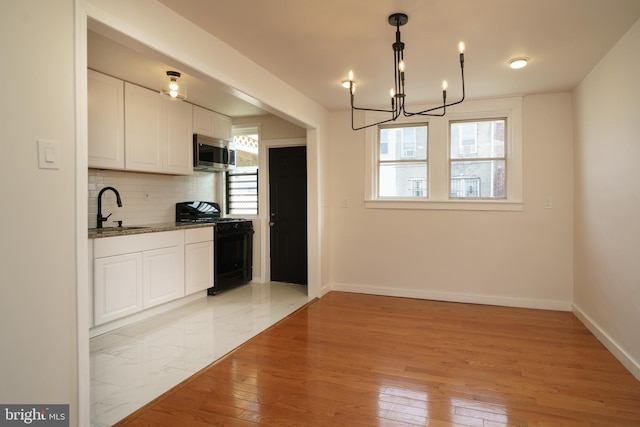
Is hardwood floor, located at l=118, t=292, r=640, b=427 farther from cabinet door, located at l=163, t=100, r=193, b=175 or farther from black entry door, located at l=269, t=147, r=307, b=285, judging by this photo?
cabinet door, located at l=163, t=100, r=193, b=175

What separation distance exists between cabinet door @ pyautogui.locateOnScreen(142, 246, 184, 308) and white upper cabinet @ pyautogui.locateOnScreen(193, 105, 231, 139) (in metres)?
1.63

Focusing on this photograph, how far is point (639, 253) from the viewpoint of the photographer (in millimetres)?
2533

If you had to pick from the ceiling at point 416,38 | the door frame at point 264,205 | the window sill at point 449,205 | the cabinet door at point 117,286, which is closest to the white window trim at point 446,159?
the window sill at point 449,205

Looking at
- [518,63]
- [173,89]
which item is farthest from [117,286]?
[518,63]

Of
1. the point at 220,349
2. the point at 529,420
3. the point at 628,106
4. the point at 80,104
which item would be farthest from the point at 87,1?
the point at 628,106

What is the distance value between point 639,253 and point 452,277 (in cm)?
214

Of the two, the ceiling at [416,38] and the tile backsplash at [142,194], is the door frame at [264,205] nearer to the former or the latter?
the tile backsplash at [142,194]

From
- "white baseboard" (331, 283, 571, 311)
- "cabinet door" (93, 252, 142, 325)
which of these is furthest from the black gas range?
"white baseboard" (331, 283, 571, 311)

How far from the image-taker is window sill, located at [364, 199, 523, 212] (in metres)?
4.29

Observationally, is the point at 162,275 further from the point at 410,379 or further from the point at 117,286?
the point at 410,379

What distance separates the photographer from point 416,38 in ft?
9.02

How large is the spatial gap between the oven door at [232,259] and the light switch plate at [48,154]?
9.96 ft

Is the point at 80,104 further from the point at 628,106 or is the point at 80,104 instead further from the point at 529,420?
the point at 628,106

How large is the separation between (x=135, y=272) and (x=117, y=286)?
0.70ft
